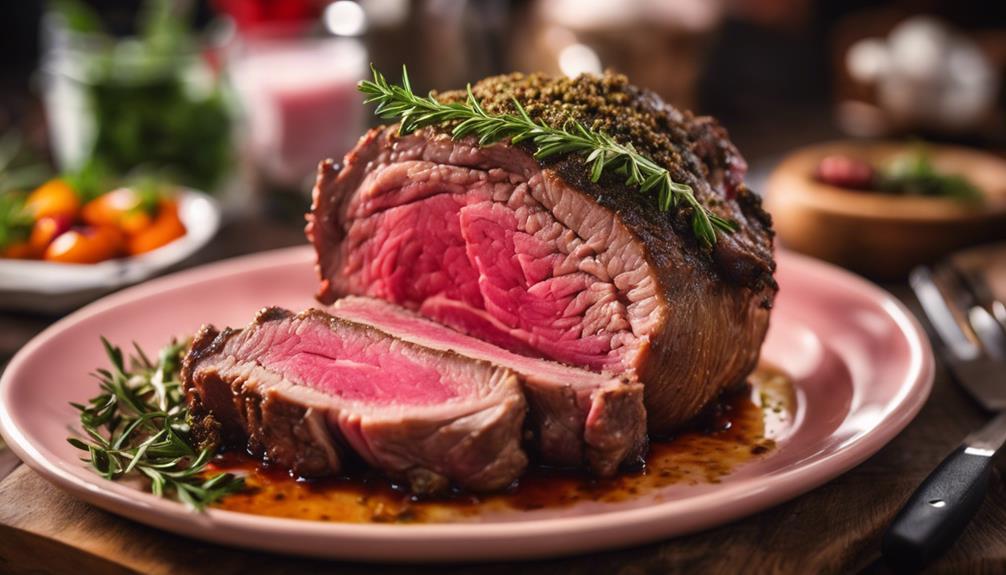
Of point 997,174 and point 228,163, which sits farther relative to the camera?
point 228,163

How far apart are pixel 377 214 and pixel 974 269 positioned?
2556 mm

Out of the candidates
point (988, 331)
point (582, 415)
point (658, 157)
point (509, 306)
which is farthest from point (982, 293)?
point (582, 415)

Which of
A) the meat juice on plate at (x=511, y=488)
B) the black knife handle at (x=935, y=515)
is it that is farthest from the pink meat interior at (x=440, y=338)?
the black knife handle at (x=935, y=515)

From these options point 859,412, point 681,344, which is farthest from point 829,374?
point 681,344

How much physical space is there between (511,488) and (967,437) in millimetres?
1252

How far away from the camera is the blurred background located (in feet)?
14.9

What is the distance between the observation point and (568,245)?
277cm

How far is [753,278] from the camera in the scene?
2.76 meters

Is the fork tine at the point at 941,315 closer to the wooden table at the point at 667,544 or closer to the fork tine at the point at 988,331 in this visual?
the fork tine at the point at 988,331

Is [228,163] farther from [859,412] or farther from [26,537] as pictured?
[859,412]

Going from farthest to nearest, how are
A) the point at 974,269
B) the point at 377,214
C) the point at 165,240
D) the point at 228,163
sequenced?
the point at 228,163 → the point at 165,240 → the point at 974,269 → the point at 377,214

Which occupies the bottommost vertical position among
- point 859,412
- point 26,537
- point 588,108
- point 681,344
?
point 26,537

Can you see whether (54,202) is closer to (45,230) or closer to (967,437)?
(45,230)

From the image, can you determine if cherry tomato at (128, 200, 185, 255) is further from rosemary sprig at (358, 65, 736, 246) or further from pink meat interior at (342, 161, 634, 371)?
rosemary sprig at (358, 65, 736, 246)
